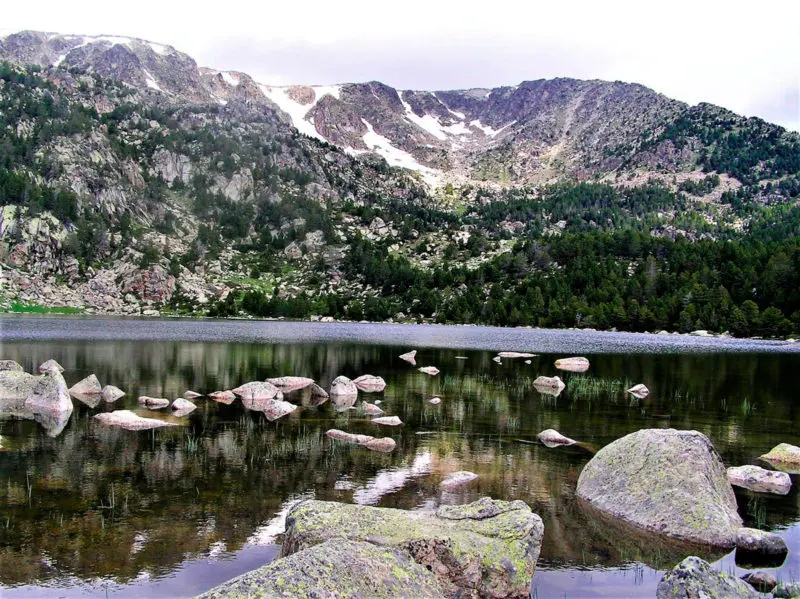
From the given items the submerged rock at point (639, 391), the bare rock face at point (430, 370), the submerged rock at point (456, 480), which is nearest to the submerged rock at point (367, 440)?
the submerged rock at point (456, 480)

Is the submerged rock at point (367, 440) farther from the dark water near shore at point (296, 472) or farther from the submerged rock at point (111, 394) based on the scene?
the submerged rock at point (111, 394)

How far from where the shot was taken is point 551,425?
112ft

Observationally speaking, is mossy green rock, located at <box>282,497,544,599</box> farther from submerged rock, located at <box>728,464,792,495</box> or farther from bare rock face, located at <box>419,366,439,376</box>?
bare rock face, located at <box>419,366,439,376</box>

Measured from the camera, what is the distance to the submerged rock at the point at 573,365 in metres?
65.6

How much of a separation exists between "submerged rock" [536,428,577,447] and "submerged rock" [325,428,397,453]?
25.3 ft

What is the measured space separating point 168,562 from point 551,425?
24438 millimetres

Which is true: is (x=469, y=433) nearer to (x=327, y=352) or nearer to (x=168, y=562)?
(x=168, y=562)

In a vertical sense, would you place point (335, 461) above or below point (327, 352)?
above

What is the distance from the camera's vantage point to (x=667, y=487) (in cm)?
1880

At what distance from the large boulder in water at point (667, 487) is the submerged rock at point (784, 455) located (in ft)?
28.6

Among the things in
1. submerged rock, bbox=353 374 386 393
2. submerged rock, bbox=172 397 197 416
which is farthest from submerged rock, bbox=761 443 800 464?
submerged rock, bbox=172 397 197 416

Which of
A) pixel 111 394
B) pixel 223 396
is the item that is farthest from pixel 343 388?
pixel 111 394

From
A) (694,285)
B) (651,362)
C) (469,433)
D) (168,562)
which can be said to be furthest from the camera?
(694,285)

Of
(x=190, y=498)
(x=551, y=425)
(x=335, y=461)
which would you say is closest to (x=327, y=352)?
(x=551, y=425)
